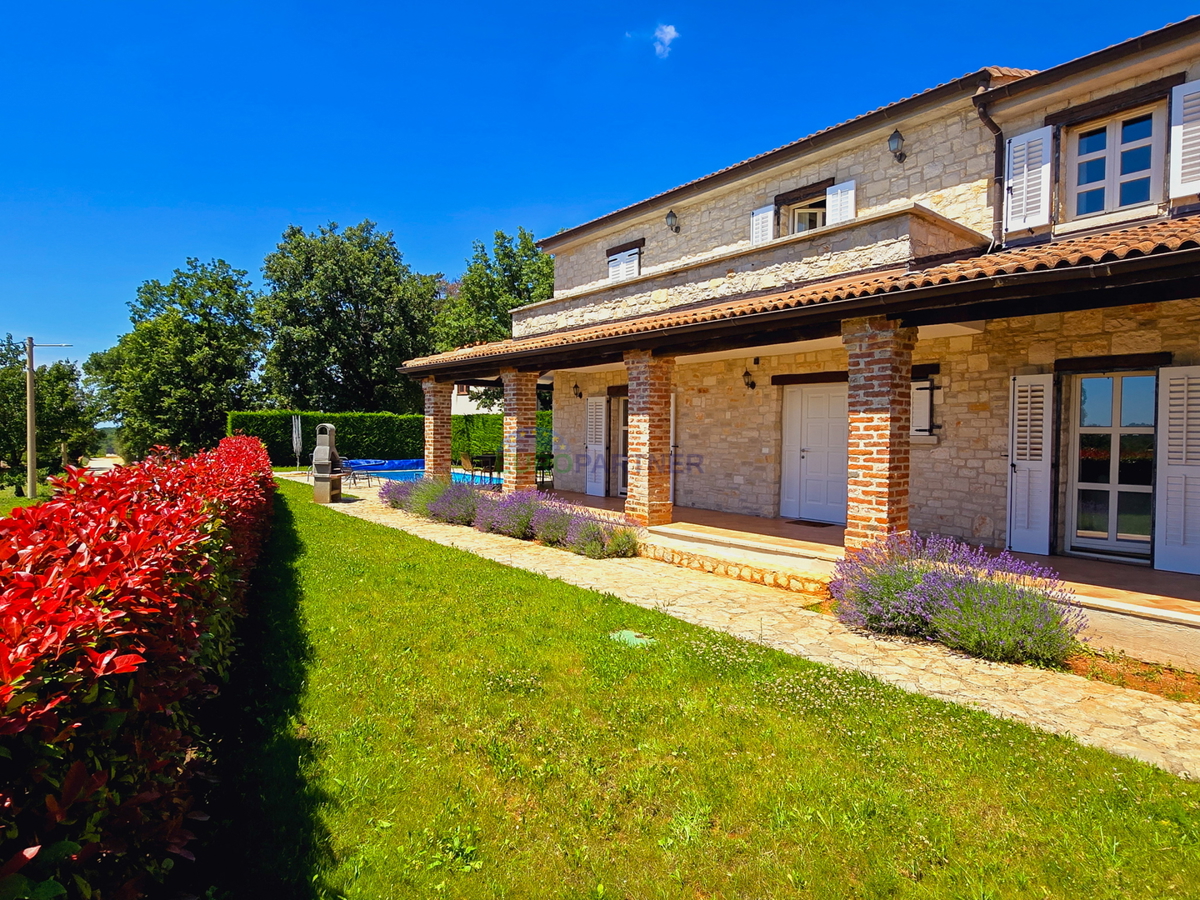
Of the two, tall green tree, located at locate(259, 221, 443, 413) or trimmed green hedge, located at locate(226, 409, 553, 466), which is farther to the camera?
tall green tree, located at locate(259, 221, 443, 413)

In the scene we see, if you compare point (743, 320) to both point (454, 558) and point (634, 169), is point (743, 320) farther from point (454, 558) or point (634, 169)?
point (634, 169)

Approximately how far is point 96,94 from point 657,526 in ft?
39.9

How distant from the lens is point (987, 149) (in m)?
9.17

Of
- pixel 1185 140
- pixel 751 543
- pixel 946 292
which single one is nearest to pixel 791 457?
pixel 751 543

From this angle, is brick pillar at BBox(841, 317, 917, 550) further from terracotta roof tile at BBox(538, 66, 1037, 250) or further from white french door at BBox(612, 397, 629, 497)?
white french door at BBox(612, 397, 629, 497)

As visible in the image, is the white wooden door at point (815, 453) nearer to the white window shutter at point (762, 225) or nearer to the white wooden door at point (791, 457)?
the white wooden door at point (791, 457)

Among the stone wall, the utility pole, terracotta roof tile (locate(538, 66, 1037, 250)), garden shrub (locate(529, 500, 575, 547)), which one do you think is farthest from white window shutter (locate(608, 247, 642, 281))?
the utility pole

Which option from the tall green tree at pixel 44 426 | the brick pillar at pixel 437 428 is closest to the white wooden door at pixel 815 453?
the brick pillar at pixel 437 428

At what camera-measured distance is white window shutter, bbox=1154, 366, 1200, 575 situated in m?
6.62

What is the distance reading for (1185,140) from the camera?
724 cm

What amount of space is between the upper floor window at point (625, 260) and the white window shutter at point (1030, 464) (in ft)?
29.2

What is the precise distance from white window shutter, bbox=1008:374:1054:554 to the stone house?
3 centimetres

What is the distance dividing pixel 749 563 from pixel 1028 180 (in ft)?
21.7

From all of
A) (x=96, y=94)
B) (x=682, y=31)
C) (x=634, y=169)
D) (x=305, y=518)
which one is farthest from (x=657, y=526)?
(x=634, y=169)
